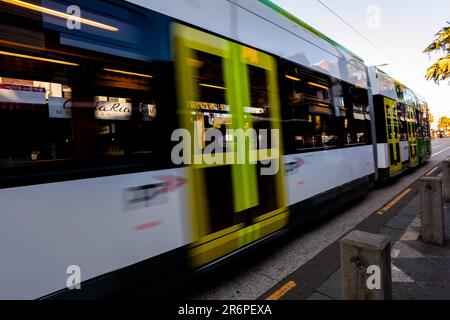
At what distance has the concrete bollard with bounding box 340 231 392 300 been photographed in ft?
7.04

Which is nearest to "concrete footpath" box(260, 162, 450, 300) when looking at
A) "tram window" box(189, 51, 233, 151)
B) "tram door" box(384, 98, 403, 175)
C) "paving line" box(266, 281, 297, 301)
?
"paving line" box(266, 281, 297, 301)

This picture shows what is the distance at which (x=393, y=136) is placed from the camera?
9570 mm

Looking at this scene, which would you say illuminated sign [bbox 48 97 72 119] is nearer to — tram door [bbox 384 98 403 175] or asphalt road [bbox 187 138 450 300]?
asphalt road [bbox 187 138 450 300]

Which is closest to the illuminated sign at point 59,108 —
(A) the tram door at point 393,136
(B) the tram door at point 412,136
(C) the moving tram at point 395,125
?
(C) the moving tram at point 395,125

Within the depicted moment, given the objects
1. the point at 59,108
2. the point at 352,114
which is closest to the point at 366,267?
the point at 59,108

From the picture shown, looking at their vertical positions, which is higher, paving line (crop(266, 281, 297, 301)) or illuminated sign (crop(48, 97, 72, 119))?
illuminated sign (crop(48, 97, 72, 119))

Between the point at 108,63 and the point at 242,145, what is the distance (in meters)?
1.72

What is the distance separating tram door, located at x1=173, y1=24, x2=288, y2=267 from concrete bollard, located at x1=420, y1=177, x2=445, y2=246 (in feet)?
7.41

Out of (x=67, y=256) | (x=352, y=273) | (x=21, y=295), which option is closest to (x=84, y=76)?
(x=67, y=256)

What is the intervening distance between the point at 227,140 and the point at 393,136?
8421 millimetres

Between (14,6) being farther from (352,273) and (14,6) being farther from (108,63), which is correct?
(352,273)

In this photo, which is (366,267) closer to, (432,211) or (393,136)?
(432,211)

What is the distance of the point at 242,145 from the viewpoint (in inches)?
136

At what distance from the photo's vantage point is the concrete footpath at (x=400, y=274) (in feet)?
10.1
